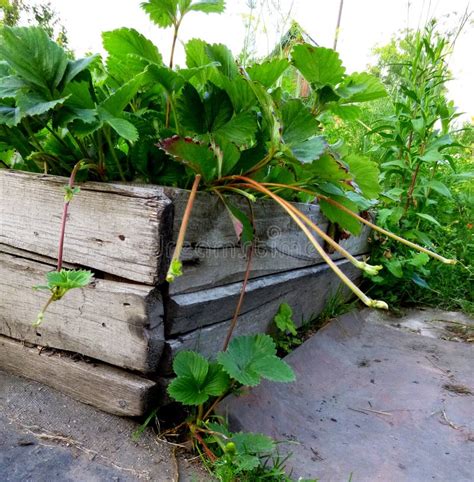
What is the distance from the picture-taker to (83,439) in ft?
3.12

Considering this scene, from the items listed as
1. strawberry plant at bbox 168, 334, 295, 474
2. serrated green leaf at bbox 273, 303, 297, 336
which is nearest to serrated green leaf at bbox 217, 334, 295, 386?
strawberry plant at bbox 168, 334, 295, 474

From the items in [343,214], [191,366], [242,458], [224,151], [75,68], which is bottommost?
[242,458]

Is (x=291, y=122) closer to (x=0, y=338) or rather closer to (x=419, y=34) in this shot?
(x=0, y=338)

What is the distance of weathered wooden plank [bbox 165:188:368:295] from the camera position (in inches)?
39.8

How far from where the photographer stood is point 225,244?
3.73 feet

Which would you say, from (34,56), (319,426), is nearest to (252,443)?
(319,426)

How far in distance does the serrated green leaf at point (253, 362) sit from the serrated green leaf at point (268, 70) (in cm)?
61

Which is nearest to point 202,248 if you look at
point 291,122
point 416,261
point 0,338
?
point 291,122

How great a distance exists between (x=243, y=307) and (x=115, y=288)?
0.43 meters

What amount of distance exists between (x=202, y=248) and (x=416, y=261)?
54.1 inches

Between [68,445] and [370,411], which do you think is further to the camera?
[370,411]

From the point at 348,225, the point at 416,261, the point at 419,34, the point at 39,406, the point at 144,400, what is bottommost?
the point at 39,406

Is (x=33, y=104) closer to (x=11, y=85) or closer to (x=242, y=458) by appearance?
(x=11, y=85)

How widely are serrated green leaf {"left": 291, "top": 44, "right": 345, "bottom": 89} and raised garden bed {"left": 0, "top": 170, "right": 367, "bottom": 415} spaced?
0.38 meters
